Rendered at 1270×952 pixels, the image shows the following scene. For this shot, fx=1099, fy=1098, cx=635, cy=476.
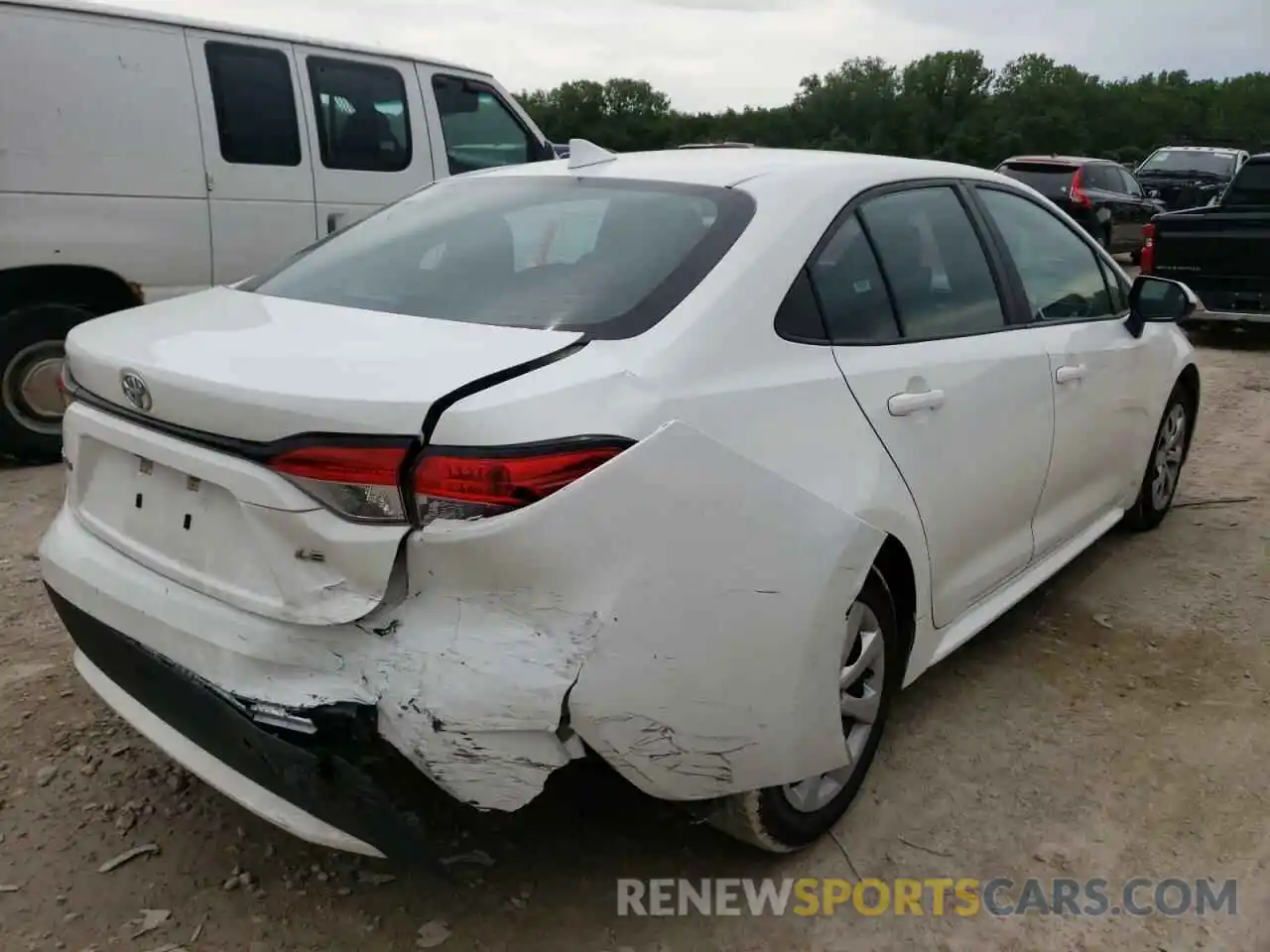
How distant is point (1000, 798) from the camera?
9.28 ft

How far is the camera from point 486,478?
1.86m

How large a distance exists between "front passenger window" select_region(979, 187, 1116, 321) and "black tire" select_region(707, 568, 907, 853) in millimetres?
1278

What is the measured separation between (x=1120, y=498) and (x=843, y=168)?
2156mm

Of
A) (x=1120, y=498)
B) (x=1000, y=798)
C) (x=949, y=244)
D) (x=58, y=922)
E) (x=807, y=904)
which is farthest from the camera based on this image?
(x=1120, y=498)

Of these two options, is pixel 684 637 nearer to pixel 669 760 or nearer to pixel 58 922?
pixel 669 760

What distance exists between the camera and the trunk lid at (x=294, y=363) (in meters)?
1.92

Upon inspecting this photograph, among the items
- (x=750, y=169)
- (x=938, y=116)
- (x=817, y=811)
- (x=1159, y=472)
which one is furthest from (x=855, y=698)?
(x=938, y=116)

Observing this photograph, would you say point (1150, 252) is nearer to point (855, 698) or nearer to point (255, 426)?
point (855, 698)

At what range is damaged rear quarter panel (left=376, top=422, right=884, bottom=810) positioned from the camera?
74.2 inches

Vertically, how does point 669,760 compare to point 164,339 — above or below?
below

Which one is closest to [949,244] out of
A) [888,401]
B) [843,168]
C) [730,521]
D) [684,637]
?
[843,168]

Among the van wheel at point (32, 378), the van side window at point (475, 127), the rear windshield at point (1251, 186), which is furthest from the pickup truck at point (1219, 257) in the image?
the van wheel at point (32, 378)

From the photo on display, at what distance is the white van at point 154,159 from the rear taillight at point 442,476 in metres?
4.03

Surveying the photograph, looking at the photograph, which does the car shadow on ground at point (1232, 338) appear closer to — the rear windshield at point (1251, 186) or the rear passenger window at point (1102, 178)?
the rear windshield at point (1251, 186)
